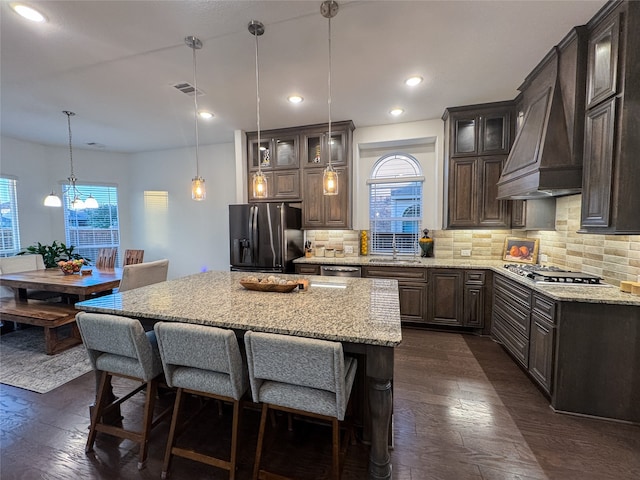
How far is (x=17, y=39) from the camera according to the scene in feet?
7.38

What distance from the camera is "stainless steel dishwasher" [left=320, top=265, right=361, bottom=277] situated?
396 cm

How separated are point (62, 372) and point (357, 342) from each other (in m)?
3.25

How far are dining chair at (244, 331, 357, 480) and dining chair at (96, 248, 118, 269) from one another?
4595mm

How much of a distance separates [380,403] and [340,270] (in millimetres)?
2558

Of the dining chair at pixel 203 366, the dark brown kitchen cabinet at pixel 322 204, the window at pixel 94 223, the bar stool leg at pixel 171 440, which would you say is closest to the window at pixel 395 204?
the dark brown kitchen cabinet at pixel 322 204

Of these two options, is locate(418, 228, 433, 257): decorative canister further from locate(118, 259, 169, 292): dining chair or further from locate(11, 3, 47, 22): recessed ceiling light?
locate(11, 3, 47, 22): recessed ceiling light

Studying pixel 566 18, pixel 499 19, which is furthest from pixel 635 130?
pixel 499 19

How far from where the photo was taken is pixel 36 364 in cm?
296

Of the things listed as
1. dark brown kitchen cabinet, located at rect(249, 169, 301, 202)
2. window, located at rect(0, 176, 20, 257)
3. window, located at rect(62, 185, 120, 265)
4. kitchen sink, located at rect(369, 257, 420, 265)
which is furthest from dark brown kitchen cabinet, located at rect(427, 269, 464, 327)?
window, located at rect(0, 176, 20, 257)

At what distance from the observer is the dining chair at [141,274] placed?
10.7 feet

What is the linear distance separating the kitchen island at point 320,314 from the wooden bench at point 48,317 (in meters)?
1.82

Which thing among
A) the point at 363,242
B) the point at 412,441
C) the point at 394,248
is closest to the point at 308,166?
the point at 363,242

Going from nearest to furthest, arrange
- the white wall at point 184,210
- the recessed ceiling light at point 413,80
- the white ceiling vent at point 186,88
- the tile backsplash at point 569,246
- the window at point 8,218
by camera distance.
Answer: the tile backsplash at point 569,246 < the recessed ceiling light at point 413,80 < the white ceiling vent at point 186,88 < the window at point 8,218 < the white wall at point 184,210

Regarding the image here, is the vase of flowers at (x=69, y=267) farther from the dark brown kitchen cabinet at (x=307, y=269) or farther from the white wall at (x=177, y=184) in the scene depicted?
the dark brown kitchen cabinet at (x=307, y=269)
